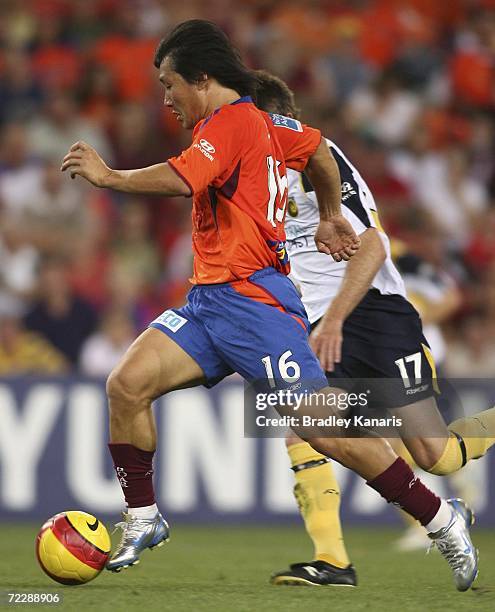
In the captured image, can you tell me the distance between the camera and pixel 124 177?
4.48 meters

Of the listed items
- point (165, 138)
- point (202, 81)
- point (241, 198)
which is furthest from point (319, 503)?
point (165, 138)

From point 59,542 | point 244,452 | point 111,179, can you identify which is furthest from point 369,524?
point 111,179

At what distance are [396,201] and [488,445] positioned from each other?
5.66m

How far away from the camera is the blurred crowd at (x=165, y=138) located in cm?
988

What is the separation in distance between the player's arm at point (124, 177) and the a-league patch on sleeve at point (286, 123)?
30.2 inches

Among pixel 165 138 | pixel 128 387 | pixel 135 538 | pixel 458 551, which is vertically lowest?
pixel 458 551

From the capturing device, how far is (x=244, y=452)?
8492mm

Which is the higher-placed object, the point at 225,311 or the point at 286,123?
the point at 286,123

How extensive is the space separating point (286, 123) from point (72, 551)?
1858mm

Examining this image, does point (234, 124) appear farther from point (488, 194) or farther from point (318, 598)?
point (488, 194)

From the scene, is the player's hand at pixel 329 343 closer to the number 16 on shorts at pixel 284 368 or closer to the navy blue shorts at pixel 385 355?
the navy blue shorts at pixel 385 355

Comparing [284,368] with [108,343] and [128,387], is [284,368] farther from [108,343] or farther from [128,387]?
[108,343]

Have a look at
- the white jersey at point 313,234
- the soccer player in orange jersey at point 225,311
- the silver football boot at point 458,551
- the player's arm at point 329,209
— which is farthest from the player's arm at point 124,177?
the silver football boot at point 458,551

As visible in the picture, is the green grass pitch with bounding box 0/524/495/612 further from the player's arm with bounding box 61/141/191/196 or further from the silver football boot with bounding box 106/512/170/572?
the player's arm with bounding box 61/141/191/196
